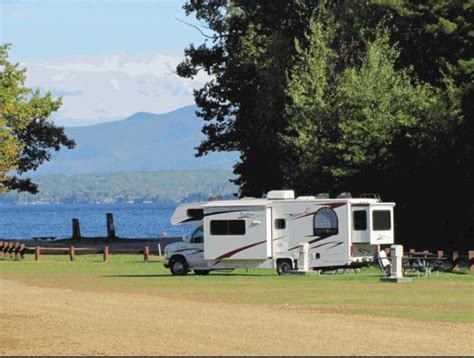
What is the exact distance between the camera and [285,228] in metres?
47.2

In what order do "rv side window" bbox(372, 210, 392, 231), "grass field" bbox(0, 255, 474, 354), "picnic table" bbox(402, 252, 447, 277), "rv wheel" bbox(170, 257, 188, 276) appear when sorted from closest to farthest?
"grass field" bbox(0, 255, 474, 354) < "picnic table" bbox(402, 252, 447, 277) < "rv side window" bbox(372, 210, 392, 231) < "rv wheel" bbox(170, 257, 188, 276)

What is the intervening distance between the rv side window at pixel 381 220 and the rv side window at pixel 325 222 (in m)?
1.54

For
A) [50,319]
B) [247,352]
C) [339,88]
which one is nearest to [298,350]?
[247,352]

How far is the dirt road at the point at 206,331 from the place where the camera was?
2255cm

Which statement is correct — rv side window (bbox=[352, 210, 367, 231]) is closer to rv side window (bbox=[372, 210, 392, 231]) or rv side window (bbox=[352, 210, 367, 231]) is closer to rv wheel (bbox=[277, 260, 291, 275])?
rv side window (bbox=[372, 210, 392, 231])

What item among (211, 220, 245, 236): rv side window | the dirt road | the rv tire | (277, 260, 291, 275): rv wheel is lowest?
the dirt road

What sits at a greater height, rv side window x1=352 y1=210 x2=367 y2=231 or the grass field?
rv side window x1=352 y1=210 x2=367 y2=231

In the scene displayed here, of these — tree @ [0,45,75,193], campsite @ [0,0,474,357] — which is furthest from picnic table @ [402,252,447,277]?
tree @ [0,45,75,193]

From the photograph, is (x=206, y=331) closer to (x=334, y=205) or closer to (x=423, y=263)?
(x=334, y=205)

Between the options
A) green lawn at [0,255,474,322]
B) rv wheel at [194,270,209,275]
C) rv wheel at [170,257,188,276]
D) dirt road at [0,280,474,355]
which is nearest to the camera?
dirt road at [0,280,474,355]

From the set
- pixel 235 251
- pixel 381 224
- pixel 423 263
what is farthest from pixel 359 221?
pixel 235 251

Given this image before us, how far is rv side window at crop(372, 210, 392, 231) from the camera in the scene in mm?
47250

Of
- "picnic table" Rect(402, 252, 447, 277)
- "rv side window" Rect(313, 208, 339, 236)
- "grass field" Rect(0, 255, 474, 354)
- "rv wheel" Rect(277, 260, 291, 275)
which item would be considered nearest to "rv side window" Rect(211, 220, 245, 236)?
"grass field" Rect(0, 255, 474, 354)

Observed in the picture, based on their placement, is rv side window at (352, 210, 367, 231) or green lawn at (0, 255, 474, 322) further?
rv side window at (352, 210, 367, 231)
